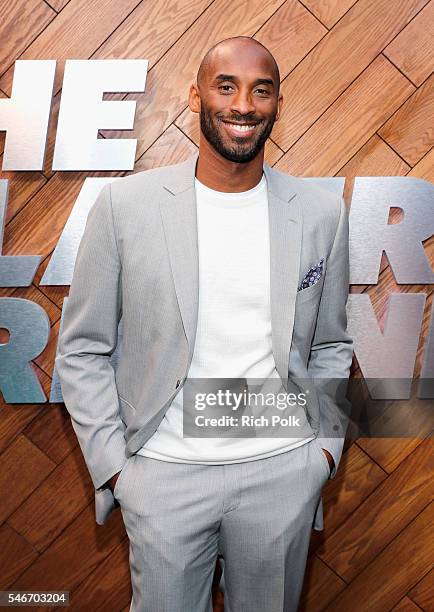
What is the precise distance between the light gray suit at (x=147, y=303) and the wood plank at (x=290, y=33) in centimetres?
67

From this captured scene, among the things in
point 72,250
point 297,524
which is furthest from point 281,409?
point 72,250

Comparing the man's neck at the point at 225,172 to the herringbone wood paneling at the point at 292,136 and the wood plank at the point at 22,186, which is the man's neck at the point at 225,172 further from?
the wood plank at the point at 22,186

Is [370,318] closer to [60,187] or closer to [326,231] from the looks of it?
[326,231]

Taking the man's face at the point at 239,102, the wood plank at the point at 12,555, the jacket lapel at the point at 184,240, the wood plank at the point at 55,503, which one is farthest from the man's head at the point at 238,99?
the wood plank at the point at 12,555

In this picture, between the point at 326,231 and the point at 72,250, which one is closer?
the point at 326,231

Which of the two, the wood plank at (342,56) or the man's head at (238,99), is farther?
the wood plank at (342,56)

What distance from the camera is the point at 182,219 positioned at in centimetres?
178

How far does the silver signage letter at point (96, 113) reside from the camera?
2408mm

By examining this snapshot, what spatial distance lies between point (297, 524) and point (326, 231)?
0.74 meters

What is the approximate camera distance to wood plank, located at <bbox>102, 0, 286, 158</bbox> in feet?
7.88

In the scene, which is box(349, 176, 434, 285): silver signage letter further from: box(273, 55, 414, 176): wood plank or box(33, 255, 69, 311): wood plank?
box(33, 255, 69, 311): wood plank

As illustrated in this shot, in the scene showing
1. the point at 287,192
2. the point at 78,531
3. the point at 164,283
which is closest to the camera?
the point at 164,283

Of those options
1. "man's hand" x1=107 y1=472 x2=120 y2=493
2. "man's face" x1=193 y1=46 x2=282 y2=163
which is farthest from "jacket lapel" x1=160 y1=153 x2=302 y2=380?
"man's hand" x1=107 y1=472 x2=120 y2=493

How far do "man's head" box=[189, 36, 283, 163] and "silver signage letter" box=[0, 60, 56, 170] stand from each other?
82 centimetres
